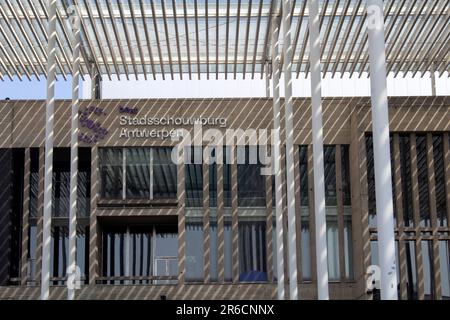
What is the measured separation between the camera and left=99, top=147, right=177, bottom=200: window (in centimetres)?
2611

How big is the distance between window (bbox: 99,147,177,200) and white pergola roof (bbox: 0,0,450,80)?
9.06ft

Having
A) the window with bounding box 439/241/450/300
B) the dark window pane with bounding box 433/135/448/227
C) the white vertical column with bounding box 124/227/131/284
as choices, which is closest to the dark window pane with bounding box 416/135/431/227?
the dark window pane with bounding box 433/135/448/227

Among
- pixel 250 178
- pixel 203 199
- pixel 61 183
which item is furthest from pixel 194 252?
pixel 61 183

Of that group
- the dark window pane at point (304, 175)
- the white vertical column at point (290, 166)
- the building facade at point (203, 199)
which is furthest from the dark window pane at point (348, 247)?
the white vertical column at point (290, 166)

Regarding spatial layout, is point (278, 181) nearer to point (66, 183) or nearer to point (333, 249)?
point (333, 249)

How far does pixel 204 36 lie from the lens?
25.4 metres

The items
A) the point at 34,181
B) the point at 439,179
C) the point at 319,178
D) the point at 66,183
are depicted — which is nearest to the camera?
the point at 319,178

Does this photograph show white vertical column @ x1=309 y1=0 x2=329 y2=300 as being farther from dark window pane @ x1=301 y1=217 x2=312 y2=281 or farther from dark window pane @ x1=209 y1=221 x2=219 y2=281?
dark window pane @ x1=209 y1=221 x2=219 y2=281

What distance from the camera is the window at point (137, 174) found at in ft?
85.7

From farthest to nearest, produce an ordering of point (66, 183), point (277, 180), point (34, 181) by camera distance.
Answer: point (66, 183) < point (34, 181) < point (277, 180)

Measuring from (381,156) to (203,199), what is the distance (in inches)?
636

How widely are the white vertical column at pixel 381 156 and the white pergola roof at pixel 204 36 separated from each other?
12.1 metres
